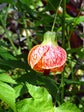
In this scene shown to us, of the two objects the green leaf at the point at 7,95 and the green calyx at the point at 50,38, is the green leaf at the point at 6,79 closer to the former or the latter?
the green leaf at the point at 7,95

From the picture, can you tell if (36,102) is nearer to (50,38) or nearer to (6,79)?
(6,79)

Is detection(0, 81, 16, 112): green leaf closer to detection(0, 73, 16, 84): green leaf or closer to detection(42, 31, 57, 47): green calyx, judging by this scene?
detection(0, 73, 16, 84): green leaf

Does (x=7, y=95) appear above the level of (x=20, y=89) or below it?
above

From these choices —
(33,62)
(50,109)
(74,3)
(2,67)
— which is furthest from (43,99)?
(74,3)

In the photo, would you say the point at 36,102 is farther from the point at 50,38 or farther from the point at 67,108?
the point at 50,38

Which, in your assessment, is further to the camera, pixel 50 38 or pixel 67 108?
pixel 50 38

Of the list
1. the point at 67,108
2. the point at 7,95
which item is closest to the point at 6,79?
the point at 7,95

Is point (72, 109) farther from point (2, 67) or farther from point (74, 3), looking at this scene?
point (74, 3)

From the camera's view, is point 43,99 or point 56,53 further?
point 56,53

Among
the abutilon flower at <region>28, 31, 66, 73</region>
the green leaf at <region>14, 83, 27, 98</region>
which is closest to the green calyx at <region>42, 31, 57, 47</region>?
the abutilon flower at <region>28, 31, 66, 73</region>
